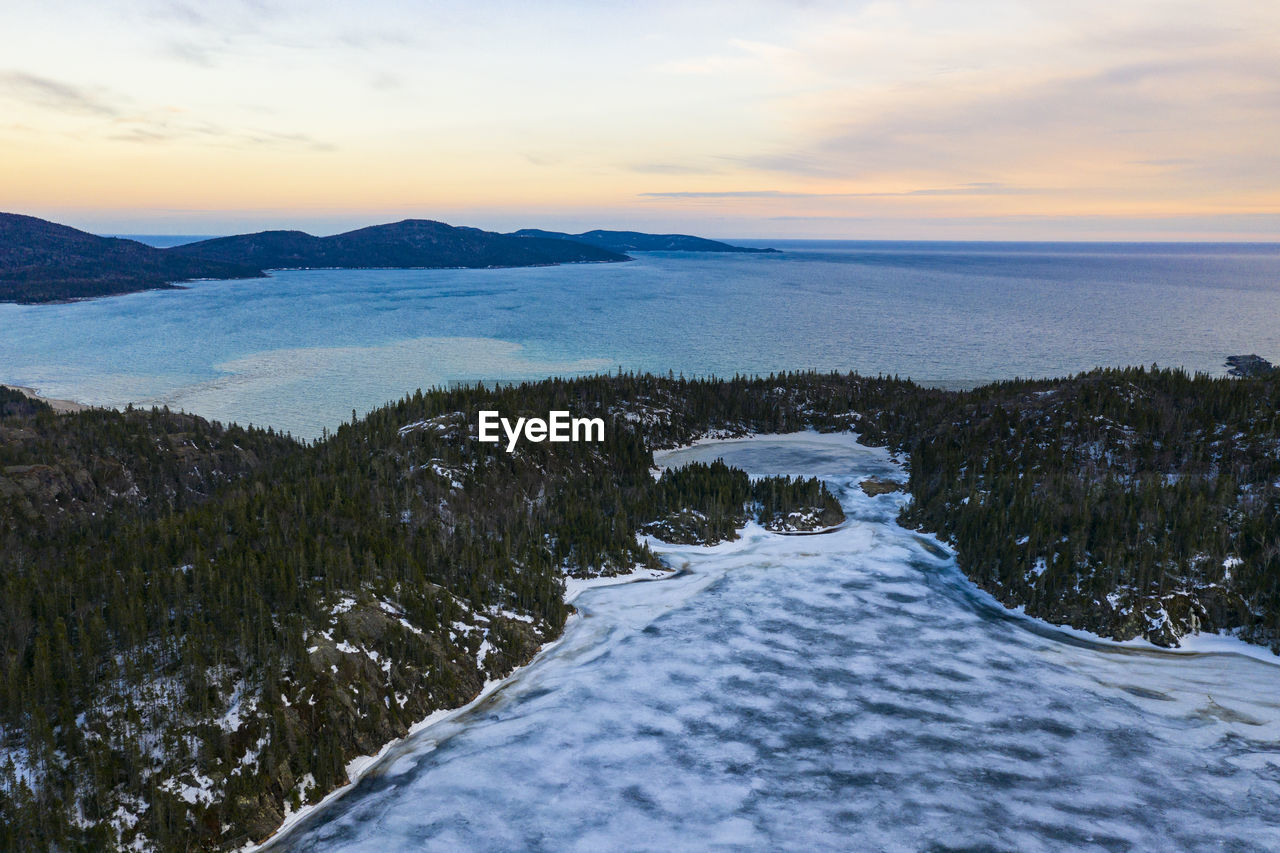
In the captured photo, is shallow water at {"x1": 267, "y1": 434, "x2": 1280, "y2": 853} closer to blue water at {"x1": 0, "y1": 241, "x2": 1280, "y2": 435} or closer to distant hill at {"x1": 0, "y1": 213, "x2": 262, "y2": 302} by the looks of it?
blue water at {"x1": 0, "y1": 241, "x2": 1280, "y2": 435}

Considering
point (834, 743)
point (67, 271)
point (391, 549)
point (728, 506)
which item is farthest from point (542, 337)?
point (67, 271)

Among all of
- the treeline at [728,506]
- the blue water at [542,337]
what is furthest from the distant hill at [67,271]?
the treeline at [728,506]

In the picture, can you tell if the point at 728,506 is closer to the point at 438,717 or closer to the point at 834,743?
the point at 834,743

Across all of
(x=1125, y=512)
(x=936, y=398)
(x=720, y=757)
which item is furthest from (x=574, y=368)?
(x=720, y=757)

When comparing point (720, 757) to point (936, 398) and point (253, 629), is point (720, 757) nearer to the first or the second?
point (253, 629)

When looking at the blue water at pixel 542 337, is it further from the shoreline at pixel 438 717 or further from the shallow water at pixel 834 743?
the shallow water at pixel 834 743

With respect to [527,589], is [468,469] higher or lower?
higher
